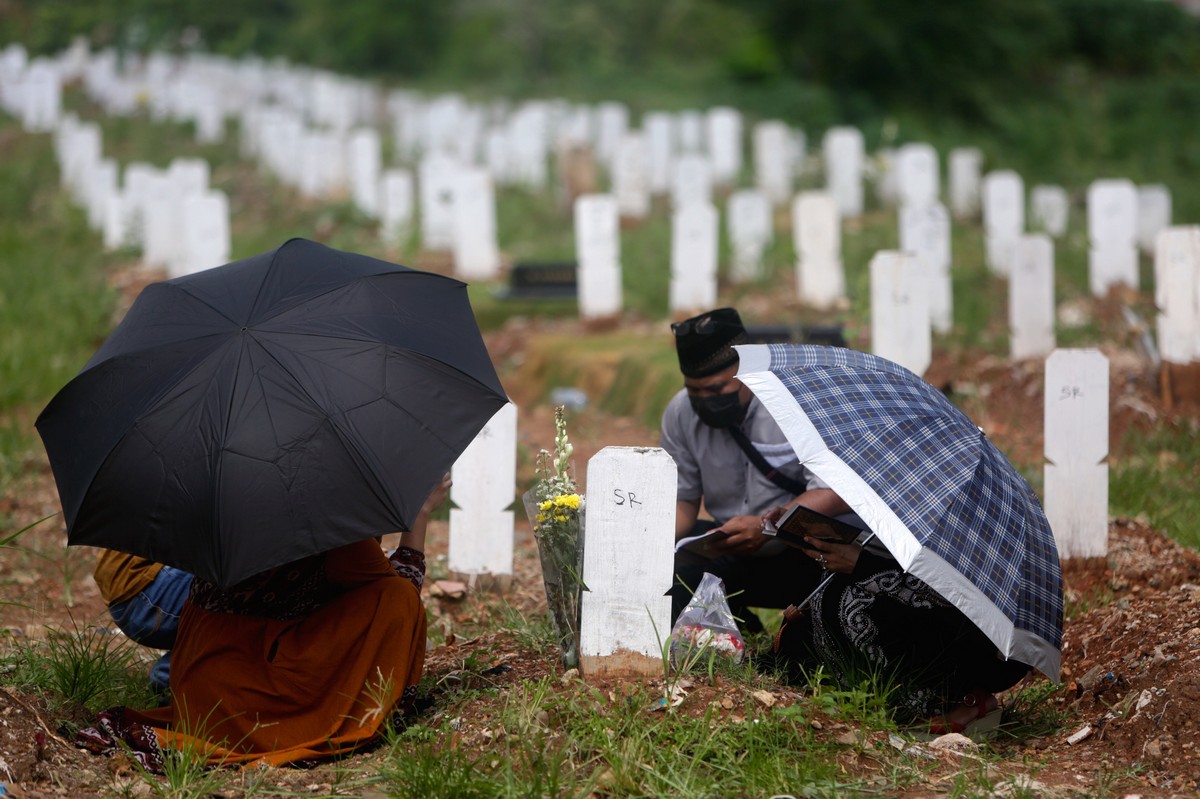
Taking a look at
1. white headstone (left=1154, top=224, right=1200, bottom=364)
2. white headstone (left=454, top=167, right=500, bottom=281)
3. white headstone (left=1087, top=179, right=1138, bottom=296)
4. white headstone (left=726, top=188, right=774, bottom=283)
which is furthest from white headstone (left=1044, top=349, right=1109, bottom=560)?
white headstone (left=454, top=167, right=500, bottom=281)

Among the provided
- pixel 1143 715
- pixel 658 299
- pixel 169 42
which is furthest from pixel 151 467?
pixel 169 42

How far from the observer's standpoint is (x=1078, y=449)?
4797 millimetres

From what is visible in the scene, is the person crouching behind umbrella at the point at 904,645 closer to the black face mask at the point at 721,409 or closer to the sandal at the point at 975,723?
the sandal at the point at 975,723

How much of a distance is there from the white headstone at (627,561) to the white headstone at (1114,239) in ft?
21.9

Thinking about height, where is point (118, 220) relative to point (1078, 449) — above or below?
above

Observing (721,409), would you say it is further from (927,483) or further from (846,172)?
(846,172)

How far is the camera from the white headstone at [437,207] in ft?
35.0

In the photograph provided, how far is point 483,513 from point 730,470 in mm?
1162

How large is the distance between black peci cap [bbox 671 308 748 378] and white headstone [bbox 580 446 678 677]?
71 centimetres

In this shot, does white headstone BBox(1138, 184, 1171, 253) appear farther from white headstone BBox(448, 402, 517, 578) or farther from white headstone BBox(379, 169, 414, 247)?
white headstone BBox(448, 402, 517, 578)

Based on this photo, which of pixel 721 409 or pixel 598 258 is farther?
pixel 598 258

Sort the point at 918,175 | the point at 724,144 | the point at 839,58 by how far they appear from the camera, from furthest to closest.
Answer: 1. the point at 839,58
2. the point at 724,144
3. the point at 918,175

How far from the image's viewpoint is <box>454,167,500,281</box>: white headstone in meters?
9.84

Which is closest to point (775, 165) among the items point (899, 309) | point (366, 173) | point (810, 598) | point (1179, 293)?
point (366, 173)
